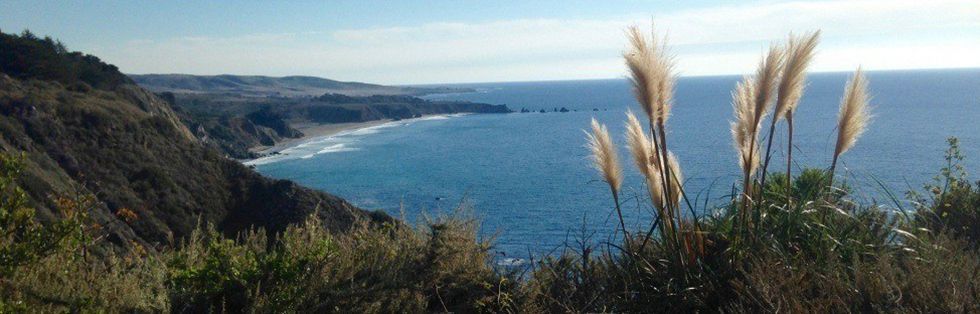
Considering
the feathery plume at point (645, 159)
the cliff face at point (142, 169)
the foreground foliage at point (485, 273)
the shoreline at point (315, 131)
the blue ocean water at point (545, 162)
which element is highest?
the feathery plume at point (645, 159)

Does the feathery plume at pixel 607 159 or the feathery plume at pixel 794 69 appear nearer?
the feathery plume at pixel 794 69

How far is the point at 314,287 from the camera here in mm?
3355

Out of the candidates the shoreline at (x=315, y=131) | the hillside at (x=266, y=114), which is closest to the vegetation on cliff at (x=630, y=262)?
the hillside at (x=266, y=114)

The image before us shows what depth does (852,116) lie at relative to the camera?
3887 mm

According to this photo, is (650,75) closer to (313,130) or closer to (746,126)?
(746,126)

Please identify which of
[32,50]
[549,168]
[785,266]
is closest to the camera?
[785,266]

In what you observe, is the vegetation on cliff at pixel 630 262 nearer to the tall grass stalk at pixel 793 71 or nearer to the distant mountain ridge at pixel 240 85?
the tall grass stalk at pixel 793 71

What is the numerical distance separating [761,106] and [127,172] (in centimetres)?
2649

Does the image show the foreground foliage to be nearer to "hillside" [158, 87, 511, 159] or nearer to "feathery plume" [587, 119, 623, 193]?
"feathery plume" [587, 119, 623, 193]

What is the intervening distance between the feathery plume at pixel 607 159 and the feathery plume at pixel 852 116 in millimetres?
1100

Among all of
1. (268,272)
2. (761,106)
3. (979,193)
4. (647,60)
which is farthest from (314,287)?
(979,193)

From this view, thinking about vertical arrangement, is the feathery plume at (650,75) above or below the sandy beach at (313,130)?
above

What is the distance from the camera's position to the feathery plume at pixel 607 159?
12.3 ft

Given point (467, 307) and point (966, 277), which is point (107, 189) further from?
point (966, 277)
